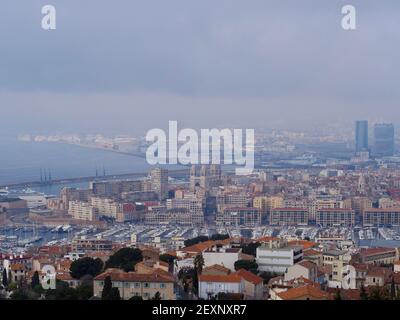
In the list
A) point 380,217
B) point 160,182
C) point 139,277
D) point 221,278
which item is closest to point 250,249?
point 221,278

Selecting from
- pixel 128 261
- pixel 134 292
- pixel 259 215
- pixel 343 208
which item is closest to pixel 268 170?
pixel 259 215

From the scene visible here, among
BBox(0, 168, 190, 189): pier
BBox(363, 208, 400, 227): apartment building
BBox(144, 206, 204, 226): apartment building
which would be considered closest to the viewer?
BBox(0, 168, 190, 189): pier

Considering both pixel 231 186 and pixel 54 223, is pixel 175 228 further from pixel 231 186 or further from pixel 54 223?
pixel 54 223

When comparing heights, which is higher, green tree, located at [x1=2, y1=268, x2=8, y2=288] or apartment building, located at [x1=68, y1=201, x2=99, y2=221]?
apartment building, located at [x1=68, y1=201, x2=99, y2=221]

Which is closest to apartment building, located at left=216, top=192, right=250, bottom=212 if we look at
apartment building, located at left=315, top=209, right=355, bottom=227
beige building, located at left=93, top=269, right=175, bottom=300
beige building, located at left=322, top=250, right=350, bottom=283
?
apartment building, located at left=315, top=209, right=355, bottom=227

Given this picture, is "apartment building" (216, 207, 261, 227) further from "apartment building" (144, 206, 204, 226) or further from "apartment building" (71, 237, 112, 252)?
"apartment building" (71, 237, 112, 252)

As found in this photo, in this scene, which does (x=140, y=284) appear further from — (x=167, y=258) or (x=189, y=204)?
(x=189, y=204)
